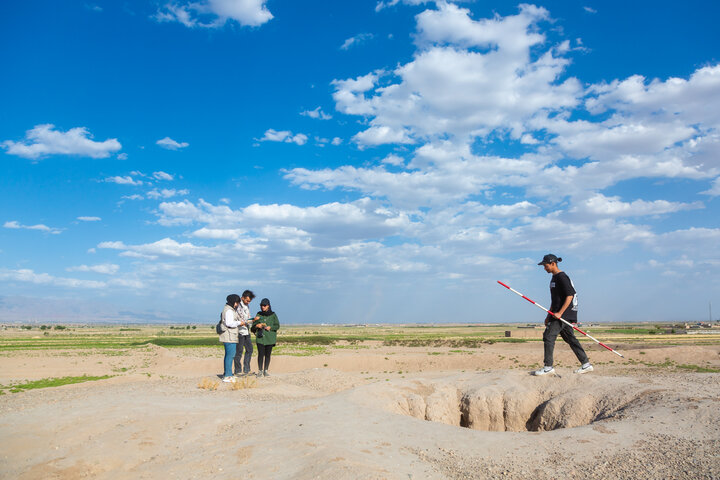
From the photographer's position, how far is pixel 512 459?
222 inches

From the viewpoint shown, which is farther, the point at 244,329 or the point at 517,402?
the point at 244,329

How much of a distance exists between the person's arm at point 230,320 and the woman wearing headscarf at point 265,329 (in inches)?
41.8

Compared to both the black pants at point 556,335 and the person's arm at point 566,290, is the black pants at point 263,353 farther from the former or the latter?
the person's arm at point 566,290

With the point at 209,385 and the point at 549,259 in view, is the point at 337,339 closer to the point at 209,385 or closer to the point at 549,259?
the point at 209,385

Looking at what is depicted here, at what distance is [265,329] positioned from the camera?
13055 mm

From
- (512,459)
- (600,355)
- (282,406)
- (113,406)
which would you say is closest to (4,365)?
(113,406)

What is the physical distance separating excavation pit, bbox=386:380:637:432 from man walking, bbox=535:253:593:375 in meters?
0.78

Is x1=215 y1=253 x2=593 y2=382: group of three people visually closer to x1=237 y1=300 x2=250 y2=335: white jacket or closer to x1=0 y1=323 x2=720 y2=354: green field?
x1=237 y1=300 x2=250 y2=335: white jacket

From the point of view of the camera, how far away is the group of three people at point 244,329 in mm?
11836

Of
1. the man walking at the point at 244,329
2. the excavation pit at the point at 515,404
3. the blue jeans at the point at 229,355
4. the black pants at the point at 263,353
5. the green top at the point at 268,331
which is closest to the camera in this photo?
the excavation pit at the point at 515,404

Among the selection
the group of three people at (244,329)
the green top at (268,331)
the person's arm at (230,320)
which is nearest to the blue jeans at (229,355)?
the group of three people at (244,329)

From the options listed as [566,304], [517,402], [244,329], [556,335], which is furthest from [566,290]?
[244,329]

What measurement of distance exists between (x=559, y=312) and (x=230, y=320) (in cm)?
Result: 790

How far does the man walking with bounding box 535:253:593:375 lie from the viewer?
386 inches
